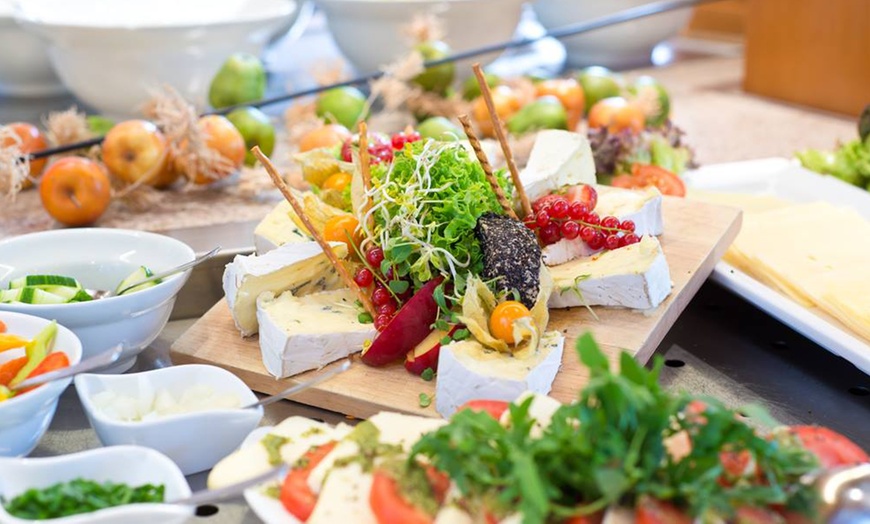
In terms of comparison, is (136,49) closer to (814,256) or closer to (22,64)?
(22,64)

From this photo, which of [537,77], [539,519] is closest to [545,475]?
[539,519]

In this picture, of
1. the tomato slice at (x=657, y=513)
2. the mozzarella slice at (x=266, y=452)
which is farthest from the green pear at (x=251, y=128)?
the tomato slice at (x=657, y=513)

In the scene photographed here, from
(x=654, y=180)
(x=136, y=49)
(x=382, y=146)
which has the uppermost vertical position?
(x=136, y=49)

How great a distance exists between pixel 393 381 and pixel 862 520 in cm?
61

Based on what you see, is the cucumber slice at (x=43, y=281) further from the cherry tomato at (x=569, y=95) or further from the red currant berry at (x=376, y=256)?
the cherry tomato at (x=569, y=95)

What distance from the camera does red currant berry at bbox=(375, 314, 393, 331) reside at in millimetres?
1365

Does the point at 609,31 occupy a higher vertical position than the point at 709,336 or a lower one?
higher

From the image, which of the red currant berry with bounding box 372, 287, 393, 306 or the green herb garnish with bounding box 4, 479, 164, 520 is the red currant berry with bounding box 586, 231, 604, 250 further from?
the green herb garnish with bounding box 4, 479, 164, 520

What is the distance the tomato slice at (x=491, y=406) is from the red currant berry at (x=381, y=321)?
0.28 meters

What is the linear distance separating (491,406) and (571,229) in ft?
1.54

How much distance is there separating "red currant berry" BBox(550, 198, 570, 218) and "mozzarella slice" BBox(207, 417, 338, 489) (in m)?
0.54

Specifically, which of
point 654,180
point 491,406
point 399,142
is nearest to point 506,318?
point 491,406

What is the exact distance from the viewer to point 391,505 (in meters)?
0.94

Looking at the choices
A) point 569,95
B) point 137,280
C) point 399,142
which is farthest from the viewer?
point 569,95
